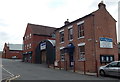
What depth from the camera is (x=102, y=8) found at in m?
21.5

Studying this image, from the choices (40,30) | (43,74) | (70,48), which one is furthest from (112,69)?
(40,30)

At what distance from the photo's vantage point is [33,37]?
40375 millimetres

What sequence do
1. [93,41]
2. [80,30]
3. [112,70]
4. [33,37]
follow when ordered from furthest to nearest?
[33,37] → [80,30] → [93,41] → [112,70]

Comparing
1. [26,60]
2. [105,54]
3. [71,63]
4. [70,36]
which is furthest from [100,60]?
[26,60]

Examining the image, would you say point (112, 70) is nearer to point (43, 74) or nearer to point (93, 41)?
point (93, 41)

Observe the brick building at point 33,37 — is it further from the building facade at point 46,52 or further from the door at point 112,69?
the door at point 112,69

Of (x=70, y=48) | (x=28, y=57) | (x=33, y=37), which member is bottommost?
(x=28, y=57)

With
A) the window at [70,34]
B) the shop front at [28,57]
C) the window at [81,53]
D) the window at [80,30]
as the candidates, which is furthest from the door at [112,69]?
the shop front at [28,57]

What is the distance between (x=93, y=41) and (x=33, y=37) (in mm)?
22805

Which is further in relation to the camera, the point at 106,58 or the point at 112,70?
the point at 106,58

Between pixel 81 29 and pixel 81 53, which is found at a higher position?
pixel 81 29

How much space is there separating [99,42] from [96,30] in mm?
1442

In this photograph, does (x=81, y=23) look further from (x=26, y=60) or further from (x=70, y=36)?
(x=26, y=60)

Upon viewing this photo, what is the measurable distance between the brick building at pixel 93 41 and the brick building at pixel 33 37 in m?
17.3
